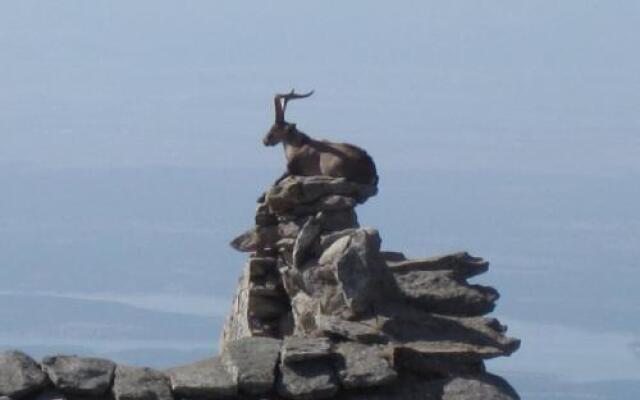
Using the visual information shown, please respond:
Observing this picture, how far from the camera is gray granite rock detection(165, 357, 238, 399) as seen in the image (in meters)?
17.1

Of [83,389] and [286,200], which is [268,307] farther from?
[83,389]

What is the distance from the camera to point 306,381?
684 inches

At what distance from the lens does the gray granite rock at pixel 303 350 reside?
17.4 meters

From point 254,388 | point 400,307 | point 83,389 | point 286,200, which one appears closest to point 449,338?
point 400,307

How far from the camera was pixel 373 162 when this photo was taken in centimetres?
2562

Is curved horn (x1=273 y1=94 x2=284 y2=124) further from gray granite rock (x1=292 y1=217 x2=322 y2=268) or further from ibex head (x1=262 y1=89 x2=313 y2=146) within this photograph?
gray granite rock (x1=292 y1=217 x2=322 y2=268)

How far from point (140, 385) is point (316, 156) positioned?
10026 mm

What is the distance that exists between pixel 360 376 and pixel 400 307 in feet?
7.36

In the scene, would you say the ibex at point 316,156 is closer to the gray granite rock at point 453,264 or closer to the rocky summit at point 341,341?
the rocky summit at point 341,341

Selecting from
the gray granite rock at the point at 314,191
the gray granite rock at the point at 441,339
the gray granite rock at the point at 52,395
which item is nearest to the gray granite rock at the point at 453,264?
the gray granite rock at the point at 441,339

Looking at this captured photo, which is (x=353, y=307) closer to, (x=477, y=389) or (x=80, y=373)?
(x=477, y=389)

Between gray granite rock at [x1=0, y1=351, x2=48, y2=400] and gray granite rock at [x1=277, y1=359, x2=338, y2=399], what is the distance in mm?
1925

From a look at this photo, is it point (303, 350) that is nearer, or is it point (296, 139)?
point (303, 350)

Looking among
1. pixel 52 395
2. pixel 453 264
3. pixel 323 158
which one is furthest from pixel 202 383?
pixel 323 158
